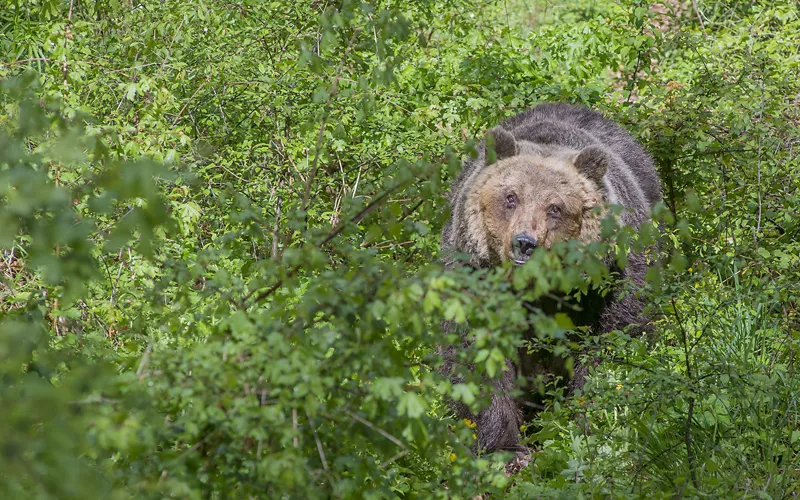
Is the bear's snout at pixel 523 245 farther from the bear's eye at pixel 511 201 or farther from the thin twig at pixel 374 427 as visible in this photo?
the thin twig at pixel 374 427

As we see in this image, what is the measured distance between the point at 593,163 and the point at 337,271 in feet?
11.6

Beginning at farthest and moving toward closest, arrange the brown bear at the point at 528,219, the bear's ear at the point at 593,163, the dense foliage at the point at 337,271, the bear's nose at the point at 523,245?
the bear's ear at the point at 593,163 < the brown bear at the point at 528,219 < the bear's nose at the point at 523,245 < the dense foliage at the point at 337,271

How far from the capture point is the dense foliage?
7.95 feet

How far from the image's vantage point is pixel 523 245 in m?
5.66

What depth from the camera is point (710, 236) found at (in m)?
6.89

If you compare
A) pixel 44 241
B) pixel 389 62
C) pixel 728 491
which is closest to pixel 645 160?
pixel 728 491

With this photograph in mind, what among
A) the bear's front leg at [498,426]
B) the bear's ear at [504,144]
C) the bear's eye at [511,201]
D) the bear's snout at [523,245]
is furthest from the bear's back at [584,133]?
the bear's front leg at [498,426]

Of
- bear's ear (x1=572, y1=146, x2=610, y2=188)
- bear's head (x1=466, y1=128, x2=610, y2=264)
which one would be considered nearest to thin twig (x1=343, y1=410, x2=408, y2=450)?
bear's head (x1=466, y1=128, x2=610, y2=264)

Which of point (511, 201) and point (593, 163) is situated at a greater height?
point (593, 163)

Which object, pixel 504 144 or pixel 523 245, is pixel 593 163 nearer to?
pixel 504 144

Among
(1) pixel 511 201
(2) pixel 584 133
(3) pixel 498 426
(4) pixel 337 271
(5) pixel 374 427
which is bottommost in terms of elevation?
(3) pixel 498 426

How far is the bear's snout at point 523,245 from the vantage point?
565 centimetres

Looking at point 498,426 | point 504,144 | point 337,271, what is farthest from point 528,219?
point 337,271

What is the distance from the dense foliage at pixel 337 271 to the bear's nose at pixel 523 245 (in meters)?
0.52
